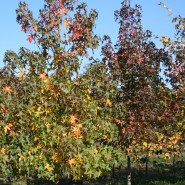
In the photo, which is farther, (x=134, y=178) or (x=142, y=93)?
(x=134, y=178)

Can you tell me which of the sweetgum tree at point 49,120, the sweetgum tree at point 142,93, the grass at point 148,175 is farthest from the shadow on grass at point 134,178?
the sweetgum tree at point 49,120

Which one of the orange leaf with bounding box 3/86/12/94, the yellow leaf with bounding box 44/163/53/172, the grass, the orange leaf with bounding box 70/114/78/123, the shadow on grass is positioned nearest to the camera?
the yellow leaf with bounding box 44/163/53/172

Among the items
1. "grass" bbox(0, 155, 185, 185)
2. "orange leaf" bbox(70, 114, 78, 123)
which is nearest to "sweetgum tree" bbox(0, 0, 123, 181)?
"orange leaf" bbox(70, 114, 78, 123)

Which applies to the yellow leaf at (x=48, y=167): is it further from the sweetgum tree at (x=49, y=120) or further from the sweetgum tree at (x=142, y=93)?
the sweetgum tree at (x=142, y=93)

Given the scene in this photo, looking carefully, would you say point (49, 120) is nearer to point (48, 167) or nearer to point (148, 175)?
point (48, 167)

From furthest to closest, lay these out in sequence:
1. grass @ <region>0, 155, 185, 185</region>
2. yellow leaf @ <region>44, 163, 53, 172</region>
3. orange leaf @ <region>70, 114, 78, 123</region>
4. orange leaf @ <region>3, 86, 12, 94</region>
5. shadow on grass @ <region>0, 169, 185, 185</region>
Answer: grass @ <region>0, 155, 185, 185</region> → shadow on grass @ <region>0, 169, 185, 185</region> → orange leaf @ <region>3, 86, 12, 94</region> → orange leaf @ <region>70, 114, 78, 123</region> → yellow leaf @ <region>44, 163, 53, 172</region>

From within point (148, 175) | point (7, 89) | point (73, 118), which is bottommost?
point (148, 175)

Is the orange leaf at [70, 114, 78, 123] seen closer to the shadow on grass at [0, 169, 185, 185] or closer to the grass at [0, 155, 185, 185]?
the grass at [0, 155, 185, 185]

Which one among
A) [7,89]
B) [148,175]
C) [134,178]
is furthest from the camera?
[148,175]

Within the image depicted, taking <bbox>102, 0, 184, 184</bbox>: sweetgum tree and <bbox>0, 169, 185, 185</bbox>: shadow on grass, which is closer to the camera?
<bbox>102, 0, 184, 184</bbox>: sweetgum tree

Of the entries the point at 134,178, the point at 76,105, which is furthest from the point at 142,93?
the point at 134,178

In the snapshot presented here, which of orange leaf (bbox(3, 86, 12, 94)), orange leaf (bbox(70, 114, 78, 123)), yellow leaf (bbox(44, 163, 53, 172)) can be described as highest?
orange leaf (bbox(3, 86, 12, 94))

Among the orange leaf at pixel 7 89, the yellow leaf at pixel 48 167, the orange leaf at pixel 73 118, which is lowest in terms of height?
the yellow leaf at pixel 48 167

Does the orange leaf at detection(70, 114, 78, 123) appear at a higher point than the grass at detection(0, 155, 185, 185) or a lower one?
higher
